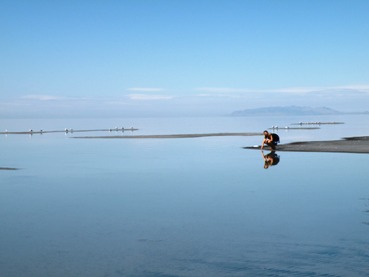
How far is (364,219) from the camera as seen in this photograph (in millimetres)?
18203

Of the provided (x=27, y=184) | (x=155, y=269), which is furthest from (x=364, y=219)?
(x=27, y=184)

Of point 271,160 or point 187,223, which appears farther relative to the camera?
point 271,160

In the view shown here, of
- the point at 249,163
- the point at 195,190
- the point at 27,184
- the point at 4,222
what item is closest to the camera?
the point at 4,222

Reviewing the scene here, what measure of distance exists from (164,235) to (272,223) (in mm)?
4182

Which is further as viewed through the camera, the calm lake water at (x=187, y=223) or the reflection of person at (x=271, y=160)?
the reflection of person at (x=271, y=160)

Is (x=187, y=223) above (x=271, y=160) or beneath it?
beneath

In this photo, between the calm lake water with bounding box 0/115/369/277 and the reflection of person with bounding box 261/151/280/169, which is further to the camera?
the reflection of person with bounding box 261/151/280/169

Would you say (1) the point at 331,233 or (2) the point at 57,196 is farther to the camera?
(2) the point at 57,196

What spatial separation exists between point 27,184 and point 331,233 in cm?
2021

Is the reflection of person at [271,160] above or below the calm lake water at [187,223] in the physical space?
above

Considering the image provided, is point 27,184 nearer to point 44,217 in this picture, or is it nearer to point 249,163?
point 44,217

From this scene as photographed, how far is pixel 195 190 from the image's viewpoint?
26828 millimetres

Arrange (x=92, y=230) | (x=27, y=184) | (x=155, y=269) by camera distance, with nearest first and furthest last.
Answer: (x=155, y=269) < (x=92, y=230) < (x=27, y=184)

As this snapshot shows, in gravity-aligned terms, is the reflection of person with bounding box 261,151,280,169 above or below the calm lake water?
above
